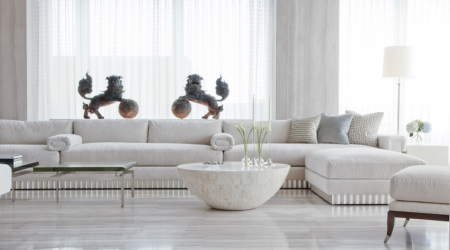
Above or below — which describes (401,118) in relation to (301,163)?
above

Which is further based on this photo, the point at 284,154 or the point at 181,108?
the point at 181,108

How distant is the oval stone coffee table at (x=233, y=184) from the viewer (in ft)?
9.91

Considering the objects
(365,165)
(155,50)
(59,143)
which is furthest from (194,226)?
(155,50)

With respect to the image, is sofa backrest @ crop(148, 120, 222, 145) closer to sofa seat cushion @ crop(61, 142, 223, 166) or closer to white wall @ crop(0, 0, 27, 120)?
sofa seat cushion @ crop(61, 142, 223, 166)

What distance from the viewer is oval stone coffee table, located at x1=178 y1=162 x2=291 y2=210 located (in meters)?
3.02

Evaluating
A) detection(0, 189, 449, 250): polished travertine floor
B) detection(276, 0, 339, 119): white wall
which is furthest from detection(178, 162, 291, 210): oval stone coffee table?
detection(276, 0, 339, 119): white wall

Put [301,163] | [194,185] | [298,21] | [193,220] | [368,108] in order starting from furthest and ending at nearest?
[368,108], [298,21], [301,163], [194,185], [193,220]

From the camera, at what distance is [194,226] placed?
2770 millimetres

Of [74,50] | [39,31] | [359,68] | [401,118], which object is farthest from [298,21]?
[39,31]

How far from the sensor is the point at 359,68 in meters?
6.05

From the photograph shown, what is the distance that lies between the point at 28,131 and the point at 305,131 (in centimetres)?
301

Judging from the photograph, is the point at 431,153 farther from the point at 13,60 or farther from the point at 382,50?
the point at 13,60

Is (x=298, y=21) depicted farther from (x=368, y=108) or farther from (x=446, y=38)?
(x=446, y=38)

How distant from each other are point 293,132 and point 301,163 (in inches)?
24.7
